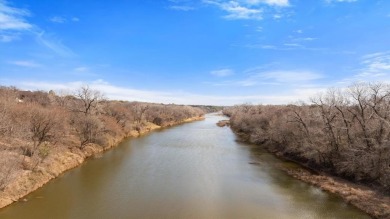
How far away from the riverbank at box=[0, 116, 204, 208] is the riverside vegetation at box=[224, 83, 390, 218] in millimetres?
23069

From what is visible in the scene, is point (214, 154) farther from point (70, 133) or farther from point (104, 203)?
point (104, 203)

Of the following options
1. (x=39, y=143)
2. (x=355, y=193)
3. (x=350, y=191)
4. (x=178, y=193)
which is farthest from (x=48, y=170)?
(x=355, y=193)

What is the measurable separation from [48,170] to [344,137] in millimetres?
28878

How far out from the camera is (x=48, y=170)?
1089 inches

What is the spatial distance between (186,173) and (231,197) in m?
8.17

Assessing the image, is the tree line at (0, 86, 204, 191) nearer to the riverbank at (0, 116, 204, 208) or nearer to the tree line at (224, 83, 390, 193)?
the riverbank at (0, 116, 204, 208)

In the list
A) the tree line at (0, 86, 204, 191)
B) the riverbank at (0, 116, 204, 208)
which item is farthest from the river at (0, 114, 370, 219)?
the tree line at (0, 86, 204, 191)

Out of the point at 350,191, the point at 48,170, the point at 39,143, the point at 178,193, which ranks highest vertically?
the point at 39,143

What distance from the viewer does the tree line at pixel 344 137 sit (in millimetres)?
25500

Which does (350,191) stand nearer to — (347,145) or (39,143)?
(347,145)

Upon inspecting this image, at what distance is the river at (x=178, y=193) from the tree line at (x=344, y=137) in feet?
13.3

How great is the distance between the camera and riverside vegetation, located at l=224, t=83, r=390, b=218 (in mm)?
23891

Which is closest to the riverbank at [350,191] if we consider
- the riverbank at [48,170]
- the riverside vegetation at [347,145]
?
the riverside vegetation at [347,145]

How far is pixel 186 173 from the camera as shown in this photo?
30.7m
